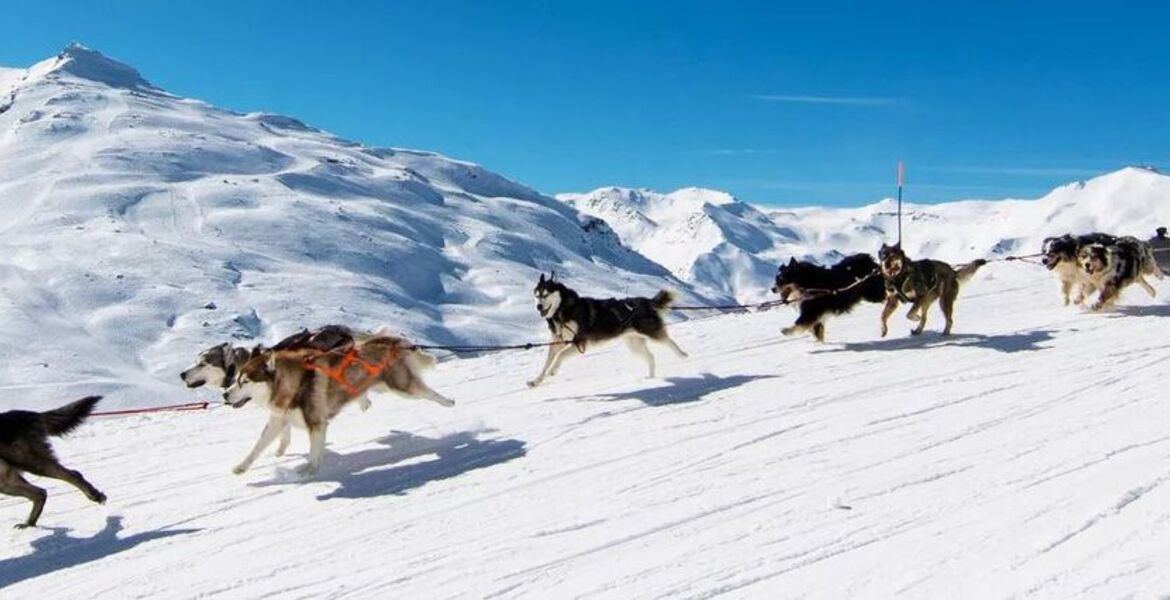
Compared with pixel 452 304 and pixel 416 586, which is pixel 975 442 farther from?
pixel 452 304

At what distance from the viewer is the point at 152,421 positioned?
9367mm

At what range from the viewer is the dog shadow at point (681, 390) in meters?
8.81

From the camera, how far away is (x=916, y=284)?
11.2 m

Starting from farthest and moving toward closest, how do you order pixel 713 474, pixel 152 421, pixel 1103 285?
pixel 1103 285 → pixel 152 421 → pixel 713 474

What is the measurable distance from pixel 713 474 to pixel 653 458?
0.61 m

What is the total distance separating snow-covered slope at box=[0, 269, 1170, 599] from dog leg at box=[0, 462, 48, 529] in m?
0.10

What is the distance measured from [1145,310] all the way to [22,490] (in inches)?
476

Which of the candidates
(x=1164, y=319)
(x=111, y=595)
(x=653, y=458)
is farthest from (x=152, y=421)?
(x=1164, y=319)

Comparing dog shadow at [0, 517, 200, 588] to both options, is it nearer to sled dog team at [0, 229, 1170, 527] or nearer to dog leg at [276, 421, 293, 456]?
sled dog team at [0, 229, 1170, 527]

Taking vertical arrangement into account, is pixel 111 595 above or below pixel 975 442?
below

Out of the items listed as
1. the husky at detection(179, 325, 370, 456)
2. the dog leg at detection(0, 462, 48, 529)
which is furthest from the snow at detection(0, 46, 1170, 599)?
the husky at detection(179, 325, 370, 456)

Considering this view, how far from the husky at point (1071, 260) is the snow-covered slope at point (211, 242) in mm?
20298

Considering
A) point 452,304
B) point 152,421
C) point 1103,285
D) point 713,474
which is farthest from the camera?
point 452,304

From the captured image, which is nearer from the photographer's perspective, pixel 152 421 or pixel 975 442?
pixel 975 442
